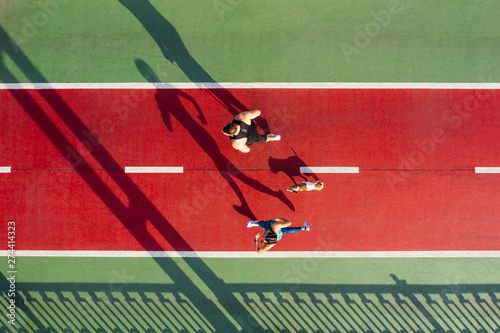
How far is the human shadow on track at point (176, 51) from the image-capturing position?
24.8ft

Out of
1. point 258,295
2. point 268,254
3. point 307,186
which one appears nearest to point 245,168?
point 307,186

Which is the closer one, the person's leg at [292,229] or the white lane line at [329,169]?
the person's leg at [292,229]

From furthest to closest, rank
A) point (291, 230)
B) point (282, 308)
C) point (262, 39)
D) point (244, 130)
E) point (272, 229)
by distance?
1. point (282, 308)
2. point (262, 39)
3. point (291, 230)
4. point (272, 229)
5. point (244, 130)

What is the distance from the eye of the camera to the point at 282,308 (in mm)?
7656

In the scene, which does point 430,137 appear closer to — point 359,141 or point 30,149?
point 359,141

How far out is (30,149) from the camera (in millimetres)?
7621

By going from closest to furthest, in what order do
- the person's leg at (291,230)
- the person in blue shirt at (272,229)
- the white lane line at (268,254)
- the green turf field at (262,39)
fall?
the person in blue shirt at (272,229), the person's leg at (291,230), the green turf field at (262,39), the white lane line at (268,254)

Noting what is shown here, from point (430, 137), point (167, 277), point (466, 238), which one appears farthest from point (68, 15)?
point (466, 238)

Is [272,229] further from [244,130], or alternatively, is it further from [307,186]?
[244,130]

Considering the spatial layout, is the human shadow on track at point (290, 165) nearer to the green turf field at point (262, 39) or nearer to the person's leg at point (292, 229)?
the person's leg at point (292, 229)

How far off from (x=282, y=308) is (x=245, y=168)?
13.4ft

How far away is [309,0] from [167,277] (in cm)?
867

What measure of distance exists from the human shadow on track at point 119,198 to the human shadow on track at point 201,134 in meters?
1.99

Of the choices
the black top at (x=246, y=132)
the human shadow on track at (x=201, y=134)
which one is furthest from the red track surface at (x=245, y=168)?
the black top at (x=246, y=132)
